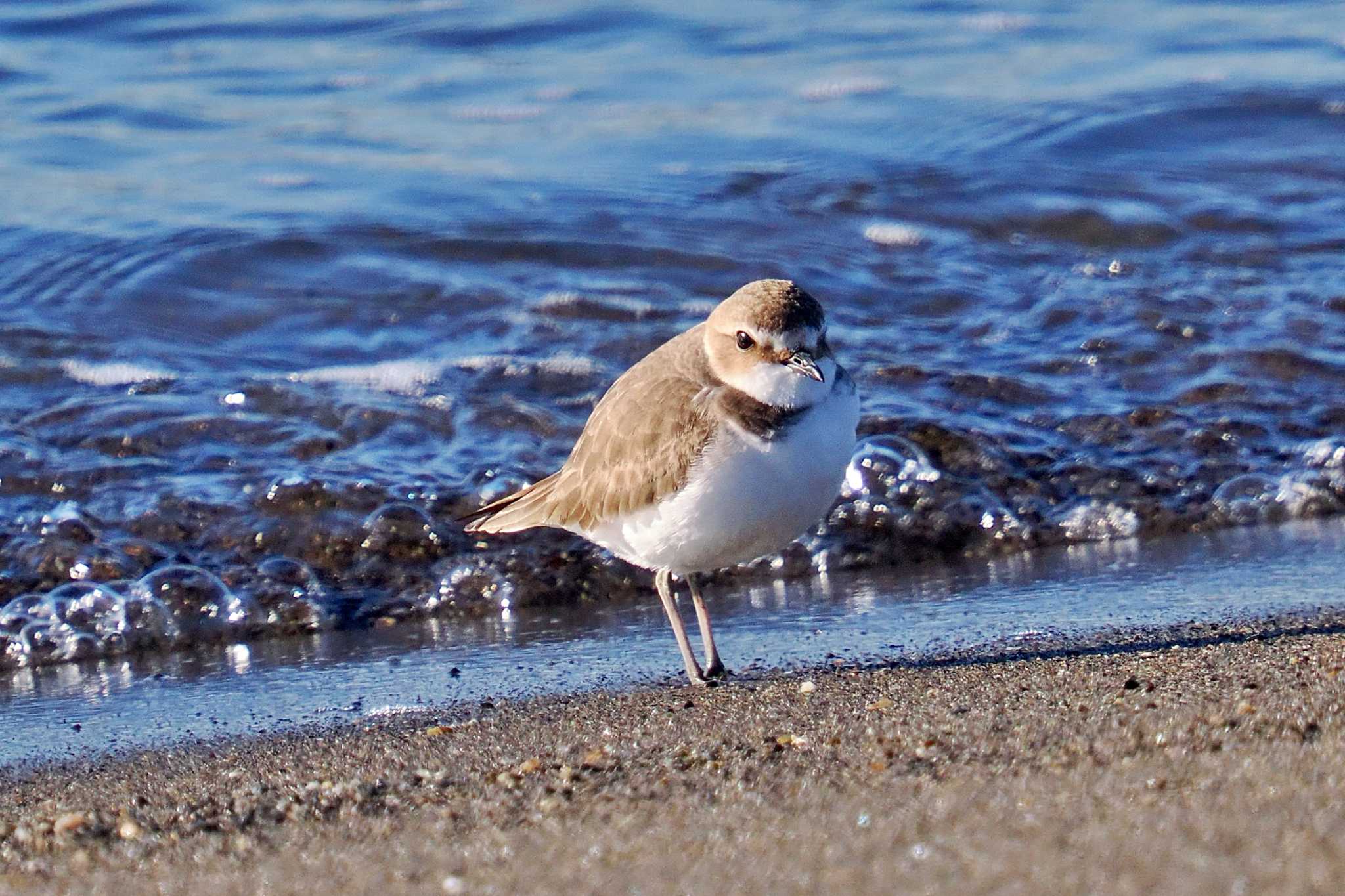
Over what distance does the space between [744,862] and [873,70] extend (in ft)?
34.2

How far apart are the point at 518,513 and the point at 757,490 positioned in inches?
42.5

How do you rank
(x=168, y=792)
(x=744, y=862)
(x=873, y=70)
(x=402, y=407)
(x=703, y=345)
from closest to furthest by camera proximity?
(x=744, y=862) < (x=168, y=792) < (x=703, y=345) < (x=402, y=407) < (x=873, y=70)

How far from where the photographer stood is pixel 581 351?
26.6ft

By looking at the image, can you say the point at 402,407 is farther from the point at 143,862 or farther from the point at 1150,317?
the point at 143,862

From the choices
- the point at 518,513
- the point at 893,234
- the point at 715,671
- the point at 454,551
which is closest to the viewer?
the point at 715,671

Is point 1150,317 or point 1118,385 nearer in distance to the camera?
point 1118,385

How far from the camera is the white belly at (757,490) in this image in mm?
4273

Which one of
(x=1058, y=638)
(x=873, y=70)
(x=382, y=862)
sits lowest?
(x=1058, y=638)

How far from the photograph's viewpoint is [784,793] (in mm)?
3162

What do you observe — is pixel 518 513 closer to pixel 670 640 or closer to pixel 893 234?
pixel 670 640

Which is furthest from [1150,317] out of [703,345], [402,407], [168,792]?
[168,792]

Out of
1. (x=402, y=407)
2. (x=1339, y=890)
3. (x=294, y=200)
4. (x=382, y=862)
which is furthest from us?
(x=294, y=200)

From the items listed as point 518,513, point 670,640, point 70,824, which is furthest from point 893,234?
point 70,824

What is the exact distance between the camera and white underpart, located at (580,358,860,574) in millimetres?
4273
